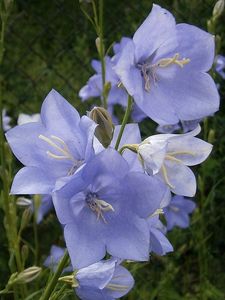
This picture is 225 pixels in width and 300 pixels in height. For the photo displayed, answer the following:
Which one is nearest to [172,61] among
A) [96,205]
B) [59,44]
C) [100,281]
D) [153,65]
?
[153,65]

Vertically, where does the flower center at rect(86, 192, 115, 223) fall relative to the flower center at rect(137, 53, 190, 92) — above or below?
below

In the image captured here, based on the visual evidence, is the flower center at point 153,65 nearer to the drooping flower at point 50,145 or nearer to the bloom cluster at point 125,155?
the bloom cluster at point 125,155

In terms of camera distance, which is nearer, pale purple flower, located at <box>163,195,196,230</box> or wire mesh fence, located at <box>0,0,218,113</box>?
pale purple flower, located at <box>163,195,196,230</box>

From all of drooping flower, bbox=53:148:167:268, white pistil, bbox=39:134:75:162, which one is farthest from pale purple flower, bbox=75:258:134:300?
white pistil, bbox=39:134:75:162

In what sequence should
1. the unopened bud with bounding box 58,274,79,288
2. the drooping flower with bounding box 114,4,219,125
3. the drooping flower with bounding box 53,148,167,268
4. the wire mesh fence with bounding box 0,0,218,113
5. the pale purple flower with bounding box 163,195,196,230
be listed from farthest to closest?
1. the wire mesh fence with bounding box 0,0,218,113
2. the pale purple flower with bounding box 163,195,196,230
3. the unopened bud with bounding box 58,274,79,288
4. the drooping flower with bounding box 114,4,219,125
5. the drooping flower with bounding box 53,148,167,268

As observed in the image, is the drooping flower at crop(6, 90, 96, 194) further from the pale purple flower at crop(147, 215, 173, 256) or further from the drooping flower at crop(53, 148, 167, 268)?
the pale purple flower at crop(147, 215, 173, 256)

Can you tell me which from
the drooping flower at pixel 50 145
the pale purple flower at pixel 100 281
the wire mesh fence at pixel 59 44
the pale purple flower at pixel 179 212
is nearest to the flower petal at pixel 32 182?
the drooping flower at pixel 50 145

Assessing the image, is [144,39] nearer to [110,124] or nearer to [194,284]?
[110,124]
